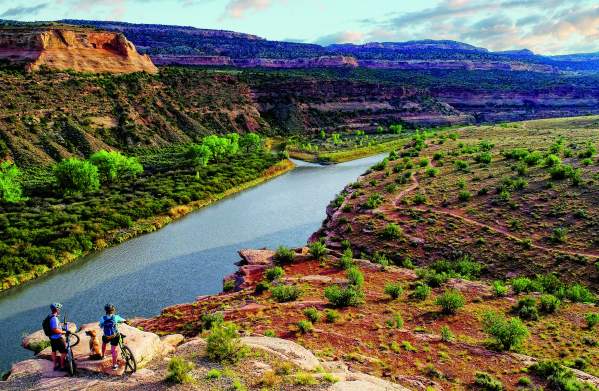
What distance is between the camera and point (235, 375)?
14.7 metres

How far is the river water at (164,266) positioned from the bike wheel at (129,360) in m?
15.3

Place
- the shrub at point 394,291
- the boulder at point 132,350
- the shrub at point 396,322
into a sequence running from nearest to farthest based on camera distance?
1. the boulder at point 132,350
2. the shrub at point 396,322
3. the shrub at point 394,291

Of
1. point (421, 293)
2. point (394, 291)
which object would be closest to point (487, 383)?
point (421, 293)

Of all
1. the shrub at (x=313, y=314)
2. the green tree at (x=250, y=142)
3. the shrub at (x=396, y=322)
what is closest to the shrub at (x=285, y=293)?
the shrub at (x=313, y=314)

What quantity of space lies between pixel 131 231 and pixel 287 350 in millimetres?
35335

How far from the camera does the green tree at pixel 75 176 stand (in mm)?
60625

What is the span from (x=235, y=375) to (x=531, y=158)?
145 feet

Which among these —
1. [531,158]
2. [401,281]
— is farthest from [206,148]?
[401,281]

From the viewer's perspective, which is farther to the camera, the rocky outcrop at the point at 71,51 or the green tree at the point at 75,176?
the rocky outcrop at the point at 71,51

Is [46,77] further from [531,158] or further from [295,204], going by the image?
[531,158]

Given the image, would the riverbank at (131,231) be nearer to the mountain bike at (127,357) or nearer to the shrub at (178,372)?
the mountain bike at (127,357)

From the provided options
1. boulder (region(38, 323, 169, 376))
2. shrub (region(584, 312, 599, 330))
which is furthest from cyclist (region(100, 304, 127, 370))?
shrub (region(584, 312, 599, 330))

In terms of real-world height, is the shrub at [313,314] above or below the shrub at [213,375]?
below

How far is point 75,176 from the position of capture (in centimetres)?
6084
